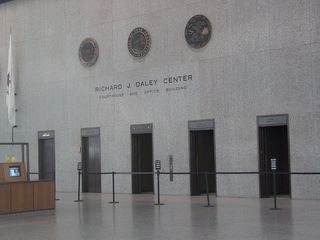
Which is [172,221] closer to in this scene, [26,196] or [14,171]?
[26,196]

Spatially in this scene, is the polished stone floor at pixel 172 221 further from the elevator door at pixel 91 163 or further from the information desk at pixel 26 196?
the elevator door at pixel 91 163

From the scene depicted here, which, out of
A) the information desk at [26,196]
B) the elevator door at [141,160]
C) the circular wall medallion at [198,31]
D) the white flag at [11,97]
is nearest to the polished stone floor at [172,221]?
the information desk at [26,196]

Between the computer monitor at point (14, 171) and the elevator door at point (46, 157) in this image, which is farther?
the elevator door at point (46, 157)

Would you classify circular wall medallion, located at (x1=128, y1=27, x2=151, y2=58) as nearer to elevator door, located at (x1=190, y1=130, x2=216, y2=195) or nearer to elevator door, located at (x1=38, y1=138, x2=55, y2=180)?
elevator door, located at (x1=190, y1=130, x2=216, y2=195)

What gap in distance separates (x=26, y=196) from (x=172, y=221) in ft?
14.0

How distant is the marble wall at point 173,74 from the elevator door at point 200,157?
287mm

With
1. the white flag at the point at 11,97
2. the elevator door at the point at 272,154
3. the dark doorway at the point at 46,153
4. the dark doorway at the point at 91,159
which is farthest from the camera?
the white flag at the point at 11,97

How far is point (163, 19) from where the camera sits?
811 inches

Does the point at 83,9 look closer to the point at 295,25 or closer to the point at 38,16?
the point at 38,16

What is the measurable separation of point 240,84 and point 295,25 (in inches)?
103

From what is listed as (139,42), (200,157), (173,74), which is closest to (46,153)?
(139,42)

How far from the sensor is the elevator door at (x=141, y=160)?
21.5 meters

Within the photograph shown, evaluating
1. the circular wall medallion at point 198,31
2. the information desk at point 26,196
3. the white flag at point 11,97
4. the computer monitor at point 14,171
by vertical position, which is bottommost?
the information desk at point 26,196

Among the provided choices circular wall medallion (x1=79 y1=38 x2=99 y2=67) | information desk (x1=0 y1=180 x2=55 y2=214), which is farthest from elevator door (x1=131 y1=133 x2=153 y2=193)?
information desk (x1=0 y1=180 x2=55 y2=214)
